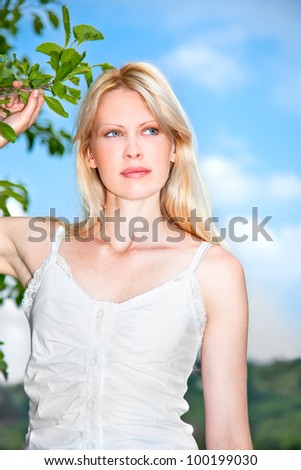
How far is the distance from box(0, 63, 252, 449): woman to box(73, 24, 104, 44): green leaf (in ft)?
1.00

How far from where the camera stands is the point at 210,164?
7.20 meters

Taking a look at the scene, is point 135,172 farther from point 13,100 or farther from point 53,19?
point 53,19

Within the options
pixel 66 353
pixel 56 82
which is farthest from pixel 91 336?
pixel 56 82

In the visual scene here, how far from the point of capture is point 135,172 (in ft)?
5.82

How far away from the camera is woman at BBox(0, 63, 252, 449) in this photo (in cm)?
161

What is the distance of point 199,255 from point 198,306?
4.5 inches

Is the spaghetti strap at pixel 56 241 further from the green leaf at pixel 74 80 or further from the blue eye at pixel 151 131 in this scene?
the green leaf at pixel 74 80

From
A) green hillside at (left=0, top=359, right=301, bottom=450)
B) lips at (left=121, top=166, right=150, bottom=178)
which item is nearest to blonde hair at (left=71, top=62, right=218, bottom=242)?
lips at (left=121, top=166, right=150, bottom=178)

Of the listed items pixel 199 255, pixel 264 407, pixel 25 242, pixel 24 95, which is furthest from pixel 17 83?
pixel 264 407

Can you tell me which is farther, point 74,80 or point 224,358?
point 224,358

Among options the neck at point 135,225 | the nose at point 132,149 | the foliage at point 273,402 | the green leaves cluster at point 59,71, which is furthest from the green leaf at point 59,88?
the foliage at point 273,402

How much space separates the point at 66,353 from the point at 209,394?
315mm
